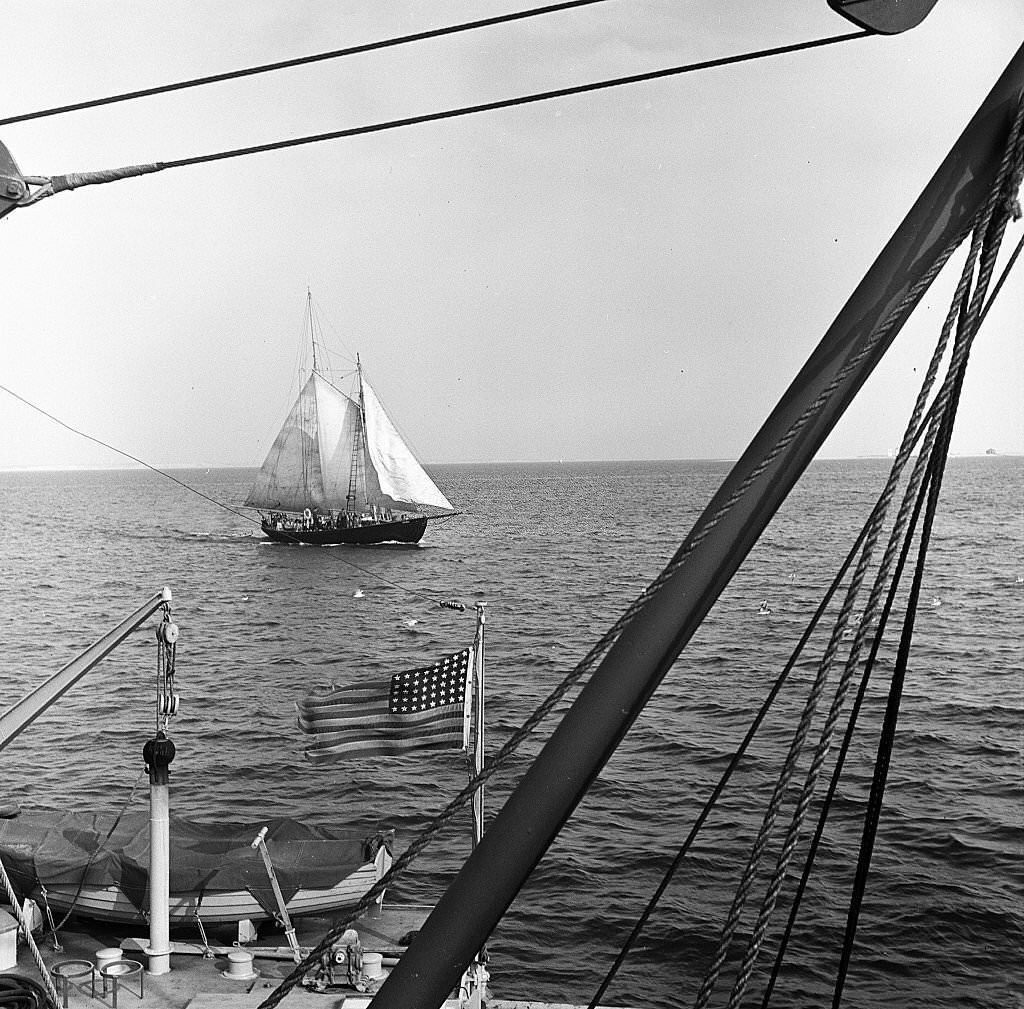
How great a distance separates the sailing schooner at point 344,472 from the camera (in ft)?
259

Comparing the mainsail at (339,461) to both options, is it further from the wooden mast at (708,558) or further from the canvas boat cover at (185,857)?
the wooden mast at (708,558)

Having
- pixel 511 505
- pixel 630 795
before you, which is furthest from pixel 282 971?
pixel 511 505

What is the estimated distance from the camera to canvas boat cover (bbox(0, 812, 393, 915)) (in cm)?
1534

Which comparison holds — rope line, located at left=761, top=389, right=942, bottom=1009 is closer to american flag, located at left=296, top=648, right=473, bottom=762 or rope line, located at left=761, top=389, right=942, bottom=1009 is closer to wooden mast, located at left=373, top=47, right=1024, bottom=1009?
wooden mast, located at left=373, top=47, right=1024, bottom=1009

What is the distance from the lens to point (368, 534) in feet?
281

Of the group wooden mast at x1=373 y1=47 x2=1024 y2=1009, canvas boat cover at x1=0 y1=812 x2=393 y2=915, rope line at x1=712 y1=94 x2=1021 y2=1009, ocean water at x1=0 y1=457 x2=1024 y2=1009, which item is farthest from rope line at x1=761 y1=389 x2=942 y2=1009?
canvas boat cover at x1=0 y1=812 x2=393 y2=915

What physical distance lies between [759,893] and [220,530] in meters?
98.5

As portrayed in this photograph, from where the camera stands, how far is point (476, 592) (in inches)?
2438

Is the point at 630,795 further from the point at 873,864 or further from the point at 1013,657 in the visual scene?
the point at 1013,657

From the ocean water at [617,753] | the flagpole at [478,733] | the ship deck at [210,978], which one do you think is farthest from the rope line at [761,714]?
the ocean water at [617,753]

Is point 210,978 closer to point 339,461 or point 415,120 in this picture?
point 415,120

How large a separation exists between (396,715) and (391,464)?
68.6 meters

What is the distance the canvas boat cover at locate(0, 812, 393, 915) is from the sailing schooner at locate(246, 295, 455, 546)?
6218 cm

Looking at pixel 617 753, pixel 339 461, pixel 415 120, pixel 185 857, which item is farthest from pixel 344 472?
pixel 415 120
